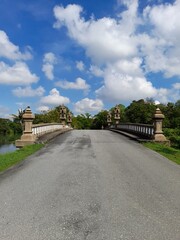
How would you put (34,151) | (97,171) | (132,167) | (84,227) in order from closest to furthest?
(84,227)
(97,171)
(132,167)
(34,151)

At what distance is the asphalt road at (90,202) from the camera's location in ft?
14.6

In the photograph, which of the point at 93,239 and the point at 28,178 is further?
the point at 28,178

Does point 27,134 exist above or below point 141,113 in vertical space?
below

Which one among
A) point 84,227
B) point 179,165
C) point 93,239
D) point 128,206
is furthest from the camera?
point 179,165

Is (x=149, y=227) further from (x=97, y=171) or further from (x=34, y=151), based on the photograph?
(x=34, y=151)

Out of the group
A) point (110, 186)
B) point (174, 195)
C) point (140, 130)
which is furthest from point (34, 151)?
point (140, 130)

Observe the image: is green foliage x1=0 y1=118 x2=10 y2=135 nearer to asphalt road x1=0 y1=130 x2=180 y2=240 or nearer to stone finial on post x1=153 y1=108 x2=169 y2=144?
stone finial on post x1=153 y1=108 x2=169 y2=144

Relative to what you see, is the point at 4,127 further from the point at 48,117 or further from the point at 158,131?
the point at 158,131

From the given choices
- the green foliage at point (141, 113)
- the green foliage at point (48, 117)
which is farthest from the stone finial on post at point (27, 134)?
the green foliage at point (141, 113)

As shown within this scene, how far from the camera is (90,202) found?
5867 millimetres

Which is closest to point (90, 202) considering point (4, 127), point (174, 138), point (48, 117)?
point (174, 138)

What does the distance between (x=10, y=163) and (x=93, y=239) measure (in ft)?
24.2

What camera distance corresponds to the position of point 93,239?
4.18m

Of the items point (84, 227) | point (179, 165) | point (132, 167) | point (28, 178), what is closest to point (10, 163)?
point (28, 178)
